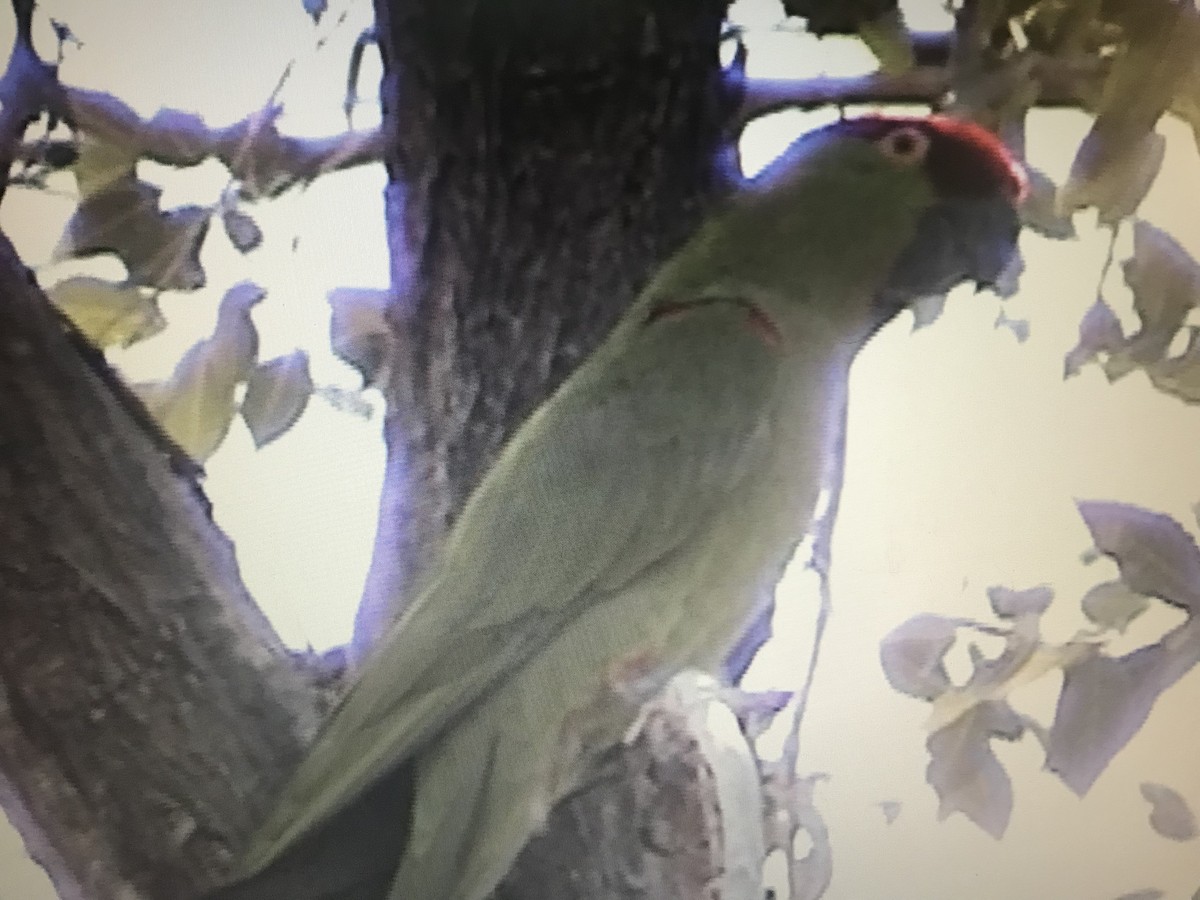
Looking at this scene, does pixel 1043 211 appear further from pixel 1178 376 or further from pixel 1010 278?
pixel 1178 376

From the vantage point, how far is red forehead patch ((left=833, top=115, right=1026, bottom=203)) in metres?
0.92

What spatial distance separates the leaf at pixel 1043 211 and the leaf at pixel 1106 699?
0.35 metres

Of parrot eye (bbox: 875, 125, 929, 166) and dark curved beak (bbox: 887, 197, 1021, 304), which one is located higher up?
parrot eye (bbox: 875, 125, 929, 166)

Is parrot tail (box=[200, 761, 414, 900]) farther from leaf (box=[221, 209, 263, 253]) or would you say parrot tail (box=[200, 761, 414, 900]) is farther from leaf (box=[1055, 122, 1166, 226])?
leaf (box=[1055, 122, 1166, 226])

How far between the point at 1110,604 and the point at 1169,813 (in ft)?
0.60

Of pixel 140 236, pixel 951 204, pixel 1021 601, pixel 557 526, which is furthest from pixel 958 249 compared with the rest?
pixel 140 236

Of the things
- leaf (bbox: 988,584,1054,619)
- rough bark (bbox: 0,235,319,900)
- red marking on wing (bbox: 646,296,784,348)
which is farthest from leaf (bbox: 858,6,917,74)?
rough bark (bbox: 0,235,319,900)

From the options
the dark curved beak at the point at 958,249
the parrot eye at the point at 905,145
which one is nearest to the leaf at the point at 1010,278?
the dark curved beak at the point at 958,249

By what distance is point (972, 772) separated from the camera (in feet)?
3.05

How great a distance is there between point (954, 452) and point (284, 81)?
2.13 feet

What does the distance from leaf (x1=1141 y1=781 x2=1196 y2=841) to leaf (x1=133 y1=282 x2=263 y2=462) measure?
84 cm

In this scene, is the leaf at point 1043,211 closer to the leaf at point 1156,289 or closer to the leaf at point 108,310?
the leaf at point 1156,289

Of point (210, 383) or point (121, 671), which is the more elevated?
point (210, 383)

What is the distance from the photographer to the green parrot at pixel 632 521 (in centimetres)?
88
